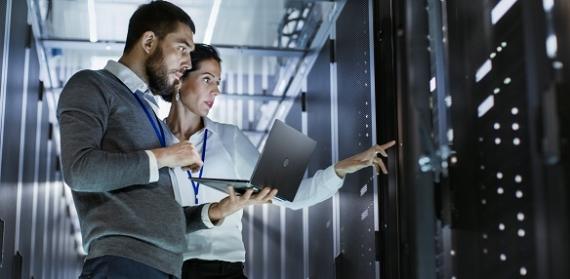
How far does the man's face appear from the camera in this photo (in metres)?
3.11

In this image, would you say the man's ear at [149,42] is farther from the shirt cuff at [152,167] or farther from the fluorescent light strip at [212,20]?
the fluorescent light strip at [212,20]

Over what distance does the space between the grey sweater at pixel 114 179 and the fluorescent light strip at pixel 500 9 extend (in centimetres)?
112

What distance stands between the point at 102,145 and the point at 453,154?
3.65 ft

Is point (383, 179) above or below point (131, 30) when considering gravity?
below

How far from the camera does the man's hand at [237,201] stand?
3252mm

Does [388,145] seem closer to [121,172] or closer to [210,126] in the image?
[210,126]

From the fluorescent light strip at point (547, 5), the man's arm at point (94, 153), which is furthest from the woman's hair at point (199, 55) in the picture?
the fluorescent light strip at point (547, 5)

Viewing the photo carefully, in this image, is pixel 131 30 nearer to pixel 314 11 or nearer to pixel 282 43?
pixel 314 11

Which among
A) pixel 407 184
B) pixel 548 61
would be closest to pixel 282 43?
pixel 407 184

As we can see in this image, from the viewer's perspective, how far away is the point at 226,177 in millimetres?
3781

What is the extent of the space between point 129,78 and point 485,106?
1.13 meters

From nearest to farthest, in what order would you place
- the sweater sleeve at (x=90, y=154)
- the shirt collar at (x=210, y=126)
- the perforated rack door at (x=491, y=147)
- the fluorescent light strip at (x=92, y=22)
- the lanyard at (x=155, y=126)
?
the perforated rack door at (x=491, y=147) < the sweater sleeve at (x=90, y=154) < the lanyard at (x=155, y=126) < the shirt collar at (x=210, y=126) < the fluorescent light strip at (x=92, y=22)

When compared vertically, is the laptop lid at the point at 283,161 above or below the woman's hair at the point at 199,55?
below

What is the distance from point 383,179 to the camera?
12.4 feet
